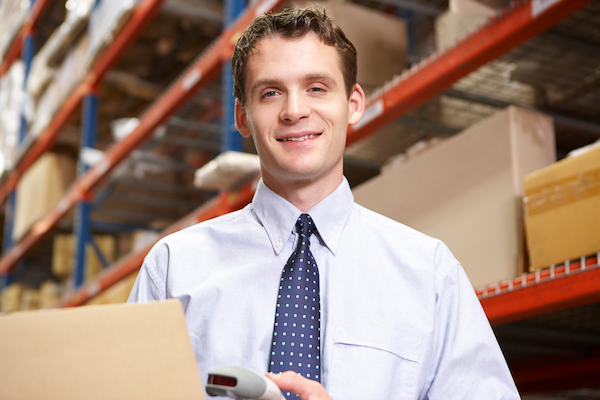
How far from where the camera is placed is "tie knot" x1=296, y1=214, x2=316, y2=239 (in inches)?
42.8

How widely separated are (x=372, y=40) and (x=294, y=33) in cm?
139

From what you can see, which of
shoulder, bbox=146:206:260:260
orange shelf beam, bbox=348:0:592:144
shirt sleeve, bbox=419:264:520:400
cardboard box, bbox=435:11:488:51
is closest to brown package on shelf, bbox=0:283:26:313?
orange shelf beam, bbox=348:0:592:144

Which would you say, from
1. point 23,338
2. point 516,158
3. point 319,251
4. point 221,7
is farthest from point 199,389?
point 221,7

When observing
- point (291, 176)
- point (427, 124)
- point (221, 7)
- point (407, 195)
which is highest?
point (221, 7)

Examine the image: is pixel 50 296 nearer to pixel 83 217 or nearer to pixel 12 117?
pixel 83 217

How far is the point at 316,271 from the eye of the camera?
1046mm

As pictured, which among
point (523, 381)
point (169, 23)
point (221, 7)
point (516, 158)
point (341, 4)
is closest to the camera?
point (516, 158)

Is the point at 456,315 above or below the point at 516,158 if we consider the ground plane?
below

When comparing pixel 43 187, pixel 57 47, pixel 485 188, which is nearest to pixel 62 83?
pixel 57 47

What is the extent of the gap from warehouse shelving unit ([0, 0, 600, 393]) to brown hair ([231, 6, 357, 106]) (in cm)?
75

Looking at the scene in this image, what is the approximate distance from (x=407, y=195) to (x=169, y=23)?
9.68ft

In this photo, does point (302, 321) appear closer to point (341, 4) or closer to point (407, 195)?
point (407, 195)

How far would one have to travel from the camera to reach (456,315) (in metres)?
1.01

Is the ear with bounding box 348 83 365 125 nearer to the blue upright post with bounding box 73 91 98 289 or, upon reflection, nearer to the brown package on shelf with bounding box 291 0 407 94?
the brown package on shelf with bounding box 291 0 407 94
